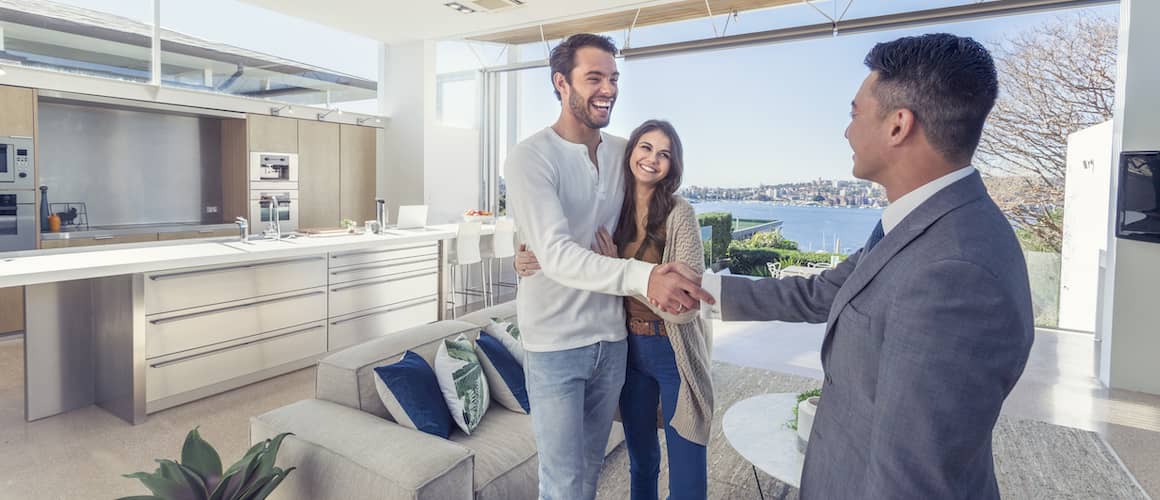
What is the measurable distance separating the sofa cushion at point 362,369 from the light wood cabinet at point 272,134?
4925 millimetres

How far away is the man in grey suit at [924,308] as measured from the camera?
70 cm

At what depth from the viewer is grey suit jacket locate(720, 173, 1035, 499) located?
27.5 inches

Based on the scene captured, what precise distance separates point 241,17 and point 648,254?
690 centimetres

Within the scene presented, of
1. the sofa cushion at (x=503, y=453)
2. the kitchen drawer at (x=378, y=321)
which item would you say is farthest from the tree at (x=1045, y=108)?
the sofa cushion at (x=503, y=453)

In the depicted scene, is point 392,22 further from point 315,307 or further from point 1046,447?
point 1046,447

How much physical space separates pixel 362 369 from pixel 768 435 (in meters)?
1.45

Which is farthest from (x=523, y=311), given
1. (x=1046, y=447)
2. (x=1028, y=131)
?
(x=1028, y=131)

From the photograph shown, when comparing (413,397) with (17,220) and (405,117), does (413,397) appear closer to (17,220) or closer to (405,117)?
(17,220)

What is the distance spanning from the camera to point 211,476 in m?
1.83

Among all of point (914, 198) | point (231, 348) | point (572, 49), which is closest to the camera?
point (914, 198)

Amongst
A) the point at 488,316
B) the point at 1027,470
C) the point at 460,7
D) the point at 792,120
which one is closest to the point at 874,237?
the point at 488,316

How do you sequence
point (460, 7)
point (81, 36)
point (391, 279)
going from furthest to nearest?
point (460, 7) < point (81, 36) < point (391, 279)

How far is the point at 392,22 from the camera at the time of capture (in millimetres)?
6812

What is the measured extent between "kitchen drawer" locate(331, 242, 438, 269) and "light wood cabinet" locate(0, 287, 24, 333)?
9.67 feet
